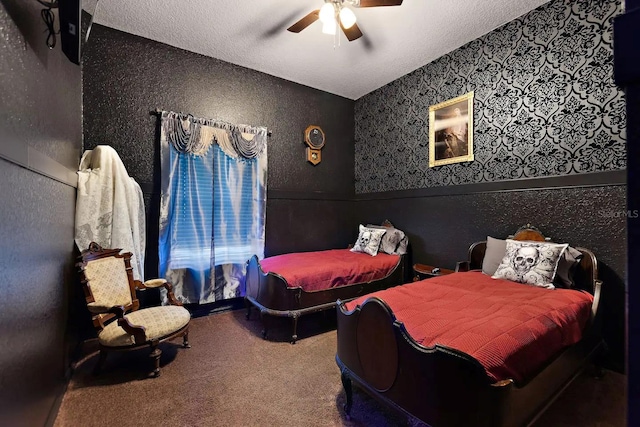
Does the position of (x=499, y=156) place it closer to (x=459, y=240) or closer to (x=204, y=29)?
(x=459, y=240)

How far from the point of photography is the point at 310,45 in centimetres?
346

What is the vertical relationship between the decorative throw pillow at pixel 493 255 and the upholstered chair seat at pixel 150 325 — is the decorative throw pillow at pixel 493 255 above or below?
above

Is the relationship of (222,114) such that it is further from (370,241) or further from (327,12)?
(370,241)

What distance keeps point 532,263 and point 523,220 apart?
0.63 meters

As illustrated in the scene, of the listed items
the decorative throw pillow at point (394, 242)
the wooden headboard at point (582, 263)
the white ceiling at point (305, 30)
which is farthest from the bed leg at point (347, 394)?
the white ceiling at point (305, 30)

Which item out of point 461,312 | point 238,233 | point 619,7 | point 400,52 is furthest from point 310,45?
point 461,312

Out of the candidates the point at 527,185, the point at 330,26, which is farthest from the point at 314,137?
the point at 527,185

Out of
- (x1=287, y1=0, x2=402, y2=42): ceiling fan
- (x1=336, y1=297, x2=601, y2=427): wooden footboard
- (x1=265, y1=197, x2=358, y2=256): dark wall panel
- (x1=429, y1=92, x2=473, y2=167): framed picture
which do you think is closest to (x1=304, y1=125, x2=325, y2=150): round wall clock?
(x1=265, y1=197, x2=358, y2=256): dark wall panel

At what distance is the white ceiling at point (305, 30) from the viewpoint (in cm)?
281

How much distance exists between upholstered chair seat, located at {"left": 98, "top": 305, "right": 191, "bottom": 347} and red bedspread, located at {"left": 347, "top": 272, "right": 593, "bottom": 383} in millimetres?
1508

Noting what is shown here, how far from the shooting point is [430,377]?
4.48ft

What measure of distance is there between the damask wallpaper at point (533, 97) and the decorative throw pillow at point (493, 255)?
0.73m

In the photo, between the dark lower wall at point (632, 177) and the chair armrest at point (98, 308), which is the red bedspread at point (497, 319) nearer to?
the dark lower wall at point (632, 177)

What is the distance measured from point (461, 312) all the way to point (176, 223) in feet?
9.96
